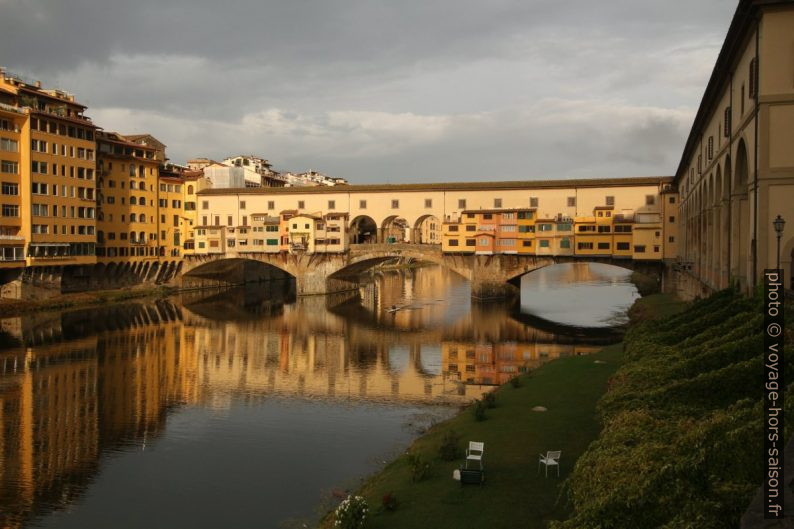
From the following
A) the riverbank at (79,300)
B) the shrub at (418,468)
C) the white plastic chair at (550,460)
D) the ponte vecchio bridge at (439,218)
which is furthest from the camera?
the ponte vecchio bridge at (439,218)

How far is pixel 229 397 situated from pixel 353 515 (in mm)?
19574

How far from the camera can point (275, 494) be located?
66.6ft

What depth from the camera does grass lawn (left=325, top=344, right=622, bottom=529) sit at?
49.5ft

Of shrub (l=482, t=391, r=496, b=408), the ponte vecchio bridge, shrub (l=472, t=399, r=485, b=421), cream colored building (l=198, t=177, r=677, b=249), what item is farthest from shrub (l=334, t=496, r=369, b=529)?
cream colored building (l=198, t=177, r=677, b=249)

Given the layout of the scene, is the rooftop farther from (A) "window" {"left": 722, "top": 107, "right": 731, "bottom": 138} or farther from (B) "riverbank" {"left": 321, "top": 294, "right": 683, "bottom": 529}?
(B) "riverbank" {"left": 321, "top": 294, "right": 683, "bottom": 529}

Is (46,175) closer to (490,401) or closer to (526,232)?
(526,232)

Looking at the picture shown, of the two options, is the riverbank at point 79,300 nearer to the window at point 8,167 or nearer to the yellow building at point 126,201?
the yellow building at point 126,201

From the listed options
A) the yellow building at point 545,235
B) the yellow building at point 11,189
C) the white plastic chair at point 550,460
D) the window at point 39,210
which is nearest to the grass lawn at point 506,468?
the white plastic chair at point 550,460

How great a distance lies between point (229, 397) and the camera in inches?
1272

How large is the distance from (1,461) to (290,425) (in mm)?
10690

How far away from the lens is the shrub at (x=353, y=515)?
14.2m

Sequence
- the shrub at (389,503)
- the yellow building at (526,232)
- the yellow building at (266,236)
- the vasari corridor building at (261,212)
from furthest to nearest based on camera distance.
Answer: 1. the yellow building at (266,236)
2. the yellow building at (526,232)
3. the vasari corridor building at (261,212)
4. the shrub at (389,503)

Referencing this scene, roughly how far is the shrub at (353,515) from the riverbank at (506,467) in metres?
0.52

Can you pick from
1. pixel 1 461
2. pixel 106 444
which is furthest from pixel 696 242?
pixel 1 461
